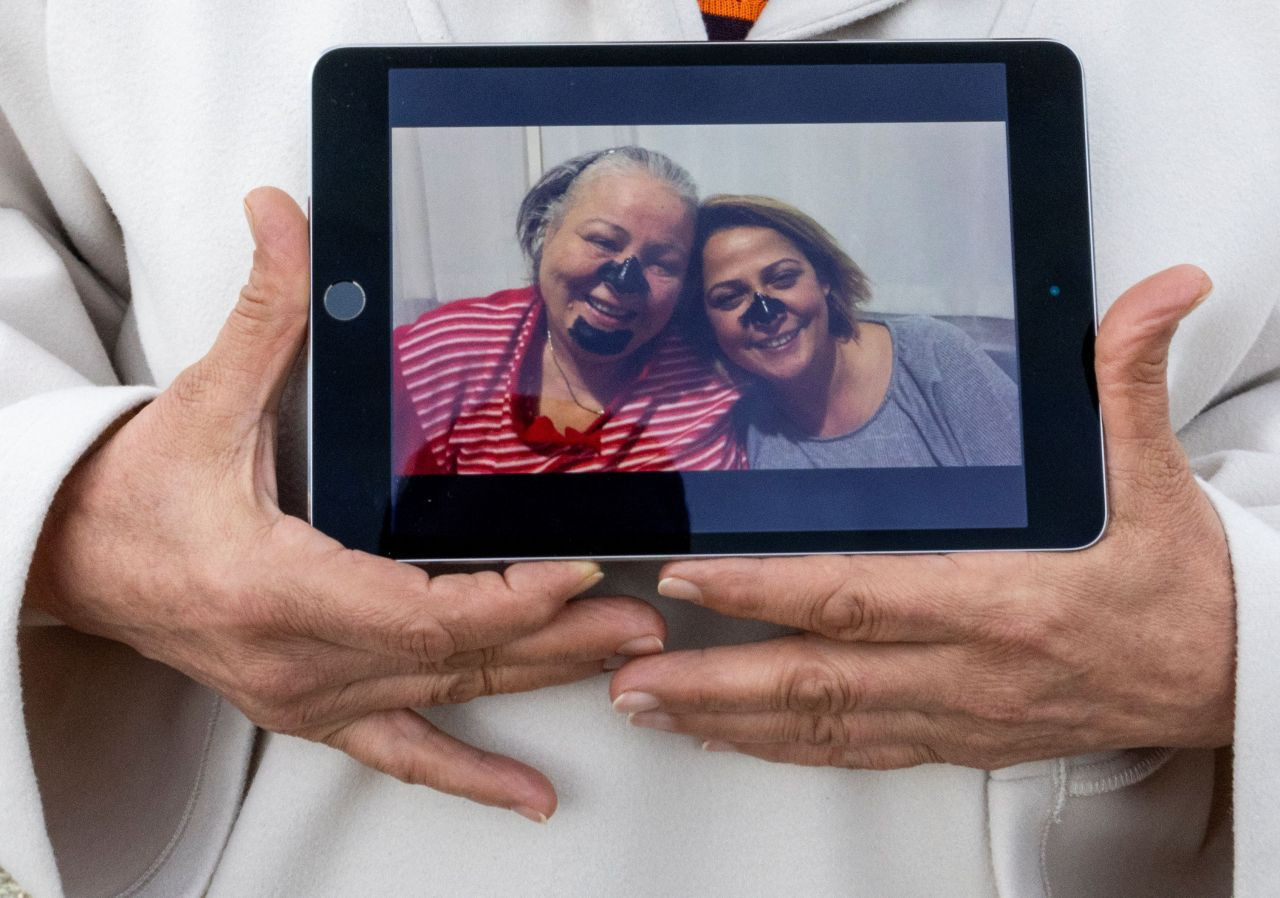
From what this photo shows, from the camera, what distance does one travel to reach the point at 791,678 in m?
0.63

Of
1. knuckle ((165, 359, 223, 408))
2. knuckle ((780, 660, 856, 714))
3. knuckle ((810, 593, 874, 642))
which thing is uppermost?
knuckle ((165, 359, 223, 408))

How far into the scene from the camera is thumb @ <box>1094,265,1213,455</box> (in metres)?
0.57

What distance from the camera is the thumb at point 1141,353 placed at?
22.5 inches

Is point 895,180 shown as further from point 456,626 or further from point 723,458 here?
point 456,626

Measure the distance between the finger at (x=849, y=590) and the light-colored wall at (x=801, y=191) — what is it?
15 centimetres

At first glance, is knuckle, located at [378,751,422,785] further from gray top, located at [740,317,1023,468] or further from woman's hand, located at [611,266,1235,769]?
gray top, located at [740,317,1023,468]

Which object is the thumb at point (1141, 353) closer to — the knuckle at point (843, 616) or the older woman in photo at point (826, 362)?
the older woman in photo at point (826, 362)

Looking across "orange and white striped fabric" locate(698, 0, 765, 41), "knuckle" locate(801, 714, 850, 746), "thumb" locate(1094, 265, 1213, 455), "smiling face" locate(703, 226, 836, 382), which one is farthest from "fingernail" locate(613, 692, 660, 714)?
"orange and white striped fabric" locate(698, 0, 765, 41)

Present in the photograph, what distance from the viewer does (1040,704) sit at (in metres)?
0.65

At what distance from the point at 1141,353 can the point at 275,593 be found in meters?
0.50

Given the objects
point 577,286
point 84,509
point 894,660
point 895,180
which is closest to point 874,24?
point 895,180

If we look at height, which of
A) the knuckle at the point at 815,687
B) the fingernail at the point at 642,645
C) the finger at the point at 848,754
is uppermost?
the fingernail at the point at 642,645

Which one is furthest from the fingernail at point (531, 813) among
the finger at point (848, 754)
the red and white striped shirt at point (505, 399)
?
the red and white striped shirt at point (505, 399)

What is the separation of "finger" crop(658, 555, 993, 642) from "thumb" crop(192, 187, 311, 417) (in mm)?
258
